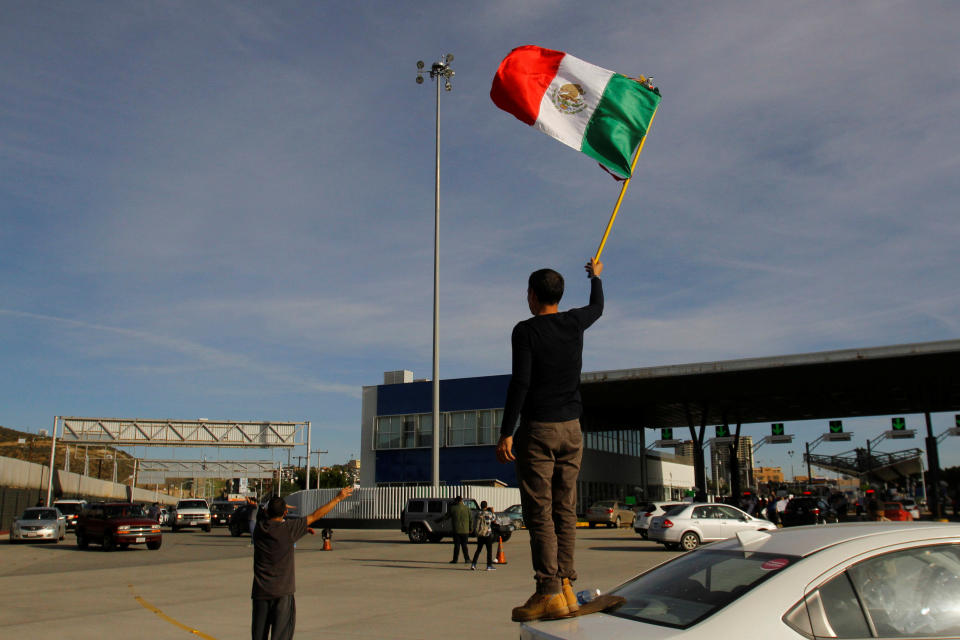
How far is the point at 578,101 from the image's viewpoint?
748cm

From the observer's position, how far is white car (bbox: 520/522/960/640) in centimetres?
334

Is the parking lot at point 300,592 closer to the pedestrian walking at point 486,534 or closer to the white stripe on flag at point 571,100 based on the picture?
the pedestrian walking at point 486,534

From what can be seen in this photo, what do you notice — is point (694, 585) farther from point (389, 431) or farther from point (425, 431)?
point (389, 431)

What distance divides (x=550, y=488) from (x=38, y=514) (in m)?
36.5

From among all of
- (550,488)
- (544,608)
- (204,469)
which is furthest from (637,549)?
(204,469)

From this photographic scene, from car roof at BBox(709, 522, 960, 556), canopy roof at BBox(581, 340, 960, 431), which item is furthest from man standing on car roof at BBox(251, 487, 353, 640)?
canopy roof at BBox(581, 340, 960, 431)

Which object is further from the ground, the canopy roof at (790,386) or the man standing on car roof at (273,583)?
the canopy roof at (790,386)

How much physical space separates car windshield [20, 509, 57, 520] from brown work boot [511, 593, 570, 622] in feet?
119

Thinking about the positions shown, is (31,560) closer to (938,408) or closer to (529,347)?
(529,347)

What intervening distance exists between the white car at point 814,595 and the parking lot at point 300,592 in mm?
6123

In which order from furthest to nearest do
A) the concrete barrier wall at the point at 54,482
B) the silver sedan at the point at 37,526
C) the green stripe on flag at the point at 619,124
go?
1. the concrete barrier wall at the point at 54,482
2. the silver sedan at the point at 37,526
3. the green stripe on flag at the point at 619,124

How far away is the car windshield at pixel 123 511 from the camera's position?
95.9 feet

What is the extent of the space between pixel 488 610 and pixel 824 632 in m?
8.97

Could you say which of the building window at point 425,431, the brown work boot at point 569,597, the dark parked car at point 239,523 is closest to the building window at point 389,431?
the building window at point 425,431
